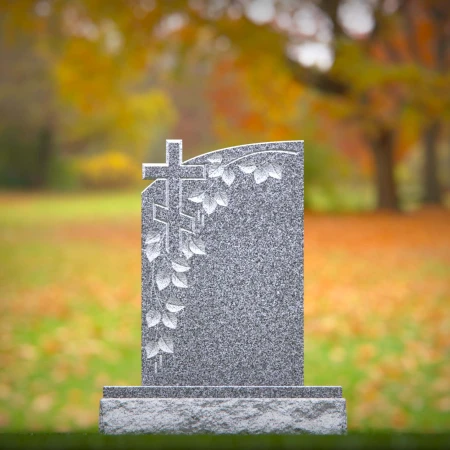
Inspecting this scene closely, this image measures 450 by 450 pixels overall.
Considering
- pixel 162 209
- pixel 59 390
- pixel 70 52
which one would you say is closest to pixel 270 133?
pixel 70 52

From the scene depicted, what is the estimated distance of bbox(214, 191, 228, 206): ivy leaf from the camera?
4.90m

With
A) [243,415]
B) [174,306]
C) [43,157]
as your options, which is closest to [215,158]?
[174,306]

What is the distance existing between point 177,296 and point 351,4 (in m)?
16.8

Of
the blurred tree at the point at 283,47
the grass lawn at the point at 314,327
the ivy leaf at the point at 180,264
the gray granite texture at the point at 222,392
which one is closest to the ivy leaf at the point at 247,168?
the ivy leaf at the point at 180,264

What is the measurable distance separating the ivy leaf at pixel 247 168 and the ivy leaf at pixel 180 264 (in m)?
0.74

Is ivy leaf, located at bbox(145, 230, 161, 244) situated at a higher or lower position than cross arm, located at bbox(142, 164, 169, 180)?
lower

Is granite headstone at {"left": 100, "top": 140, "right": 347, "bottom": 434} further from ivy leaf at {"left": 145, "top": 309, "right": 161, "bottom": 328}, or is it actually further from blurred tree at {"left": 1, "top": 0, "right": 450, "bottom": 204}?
blurred tree at {"left": 1, "top": 0, "right": 450, "bottom": 204}

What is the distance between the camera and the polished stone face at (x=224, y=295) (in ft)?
16.0

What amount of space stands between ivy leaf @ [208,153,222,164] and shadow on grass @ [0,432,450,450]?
184 cm

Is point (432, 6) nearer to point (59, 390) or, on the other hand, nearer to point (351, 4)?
point (351, 4)

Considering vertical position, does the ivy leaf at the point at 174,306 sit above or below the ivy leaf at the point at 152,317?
above

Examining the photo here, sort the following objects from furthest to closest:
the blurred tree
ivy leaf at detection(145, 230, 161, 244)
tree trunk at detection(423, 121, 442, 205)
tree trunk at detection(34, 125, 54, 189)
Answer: tree trunk at detection(34, 125, 54, 189) < tree trunk at detection(423, 121, 442, 205) < the blurred tree < ivy leaf at detection(145, 230, 161, 244)

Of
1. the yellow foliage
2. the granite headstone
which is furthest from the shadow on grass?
the yellow foliage

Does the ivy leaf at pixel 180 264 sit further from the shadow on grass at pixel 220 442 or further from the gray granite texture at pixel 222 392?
the shadow on grass at pixel 220 442
